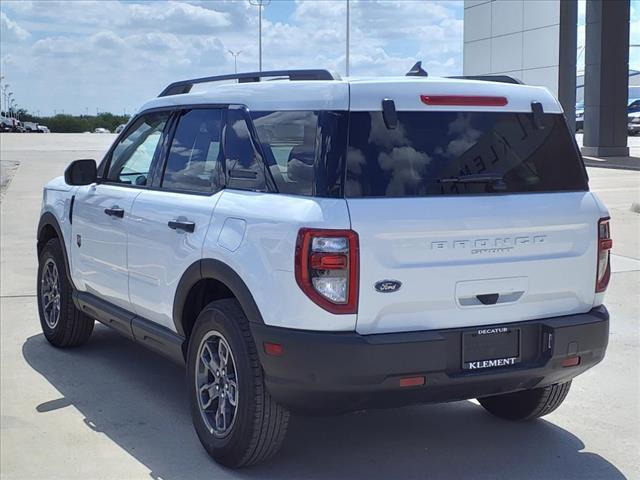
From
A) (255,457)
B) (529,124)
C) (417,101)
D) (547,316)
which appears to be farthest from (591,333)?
(255,457)

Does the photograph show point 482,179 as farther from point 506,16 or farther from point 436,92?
point 506,16

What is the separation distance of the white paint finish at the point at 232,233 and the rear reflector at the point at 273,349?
0.50m

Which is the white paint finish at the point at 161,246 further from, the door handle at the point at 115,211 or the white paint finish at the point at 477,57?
the white paint finish at the point at 477,57

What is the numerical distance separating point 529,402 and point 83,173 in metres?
3.14

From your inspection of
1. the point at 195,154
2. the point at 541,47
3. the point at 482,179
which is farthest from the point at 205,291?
the point at 541,47

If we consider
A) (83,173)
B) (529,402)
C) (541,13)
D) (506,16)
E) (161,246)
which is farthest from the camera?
(506,16)

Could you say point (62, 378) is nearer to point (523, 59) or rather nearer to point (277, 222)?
point (277, 222)

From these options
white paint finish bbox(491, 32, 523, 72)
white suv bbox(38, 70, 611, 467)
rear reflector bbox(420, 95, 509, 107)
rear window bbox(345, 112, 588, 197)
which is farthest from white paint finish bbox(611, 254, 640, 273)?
white paint finish bbox(491, 32, 523, 72)

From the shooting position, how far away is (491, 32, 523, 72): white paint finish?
36.6m

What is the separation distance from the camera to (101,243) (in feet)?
18.4

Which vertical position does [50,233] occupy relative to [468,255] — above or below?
below

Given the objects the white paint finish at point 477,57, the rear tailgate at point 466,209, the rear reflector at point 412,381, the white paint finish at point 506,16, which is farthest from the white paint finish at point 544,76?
the rear reflector at point 412,381

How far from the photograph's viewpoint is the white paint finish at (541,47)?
33550 millimetres

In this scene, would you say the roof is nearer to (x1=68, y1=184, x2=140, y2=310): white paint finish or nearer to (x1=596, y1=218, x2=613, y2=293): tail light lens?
(x1=596, y1=218, x2=613, y2=293): tail light lens
